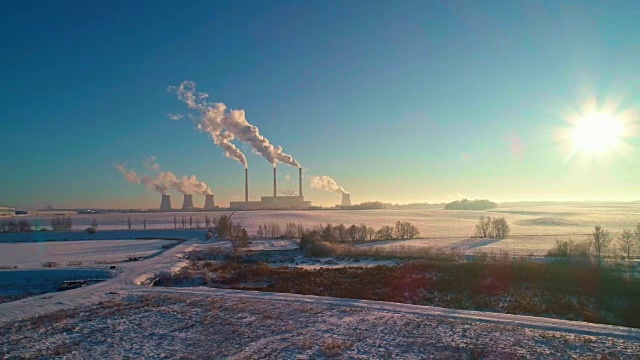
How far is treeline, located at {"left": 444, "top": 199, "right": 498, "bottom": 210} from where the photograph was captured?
191 metres

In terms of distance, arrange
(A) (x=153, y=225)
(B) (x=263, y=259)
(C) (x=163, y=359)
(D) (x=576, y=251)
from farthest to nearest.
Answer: (A) (x=153, y=225)
(B) (x=263, y=259)
(D) (x=576, y=251)
(C) (x=163, y=359)

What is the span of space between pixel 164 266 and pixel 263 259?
16.2 meters

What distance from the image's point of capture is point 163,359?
12414mm

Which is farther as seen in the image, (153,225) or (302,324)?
(153,225)

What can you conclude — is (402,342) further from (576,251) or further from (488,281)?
(576,251)

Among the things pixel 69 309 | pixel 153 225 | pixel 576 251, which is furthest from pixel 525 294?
pixel 153 225

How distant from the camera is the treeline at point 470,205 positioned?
626 ft

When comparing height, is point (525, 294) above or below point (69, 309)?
below

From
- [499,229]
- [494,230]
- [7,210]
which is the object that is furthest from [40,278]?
[7,210]

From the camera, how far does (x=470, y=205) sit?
629ft

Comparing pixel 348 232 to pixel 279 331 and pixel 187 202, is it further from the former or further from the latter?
pixel 187 202

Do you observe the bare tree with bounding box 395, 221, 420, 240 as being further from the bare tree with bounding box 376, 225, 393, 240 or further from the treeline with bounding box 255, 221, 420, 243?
the bare tree with bounding box 376, 225, 393, 240

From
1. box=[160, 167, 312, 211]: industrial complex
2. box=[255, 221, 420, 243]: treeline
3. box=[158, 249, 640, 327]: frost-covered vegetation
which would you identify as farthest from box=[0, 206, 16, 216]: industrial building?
box=[158, 249, 640, 327]: frost-covered vegetation

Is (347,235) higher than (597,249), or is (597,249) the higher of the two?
(347,235)
